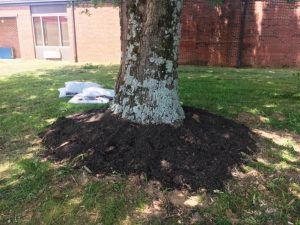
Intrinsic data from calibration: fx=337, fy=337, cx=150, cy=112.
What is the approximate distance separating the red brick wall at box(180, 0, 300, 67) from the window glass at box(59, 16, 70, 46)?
6.88 metres

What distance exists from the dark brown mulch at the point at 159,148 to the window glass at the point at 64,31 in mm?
13956

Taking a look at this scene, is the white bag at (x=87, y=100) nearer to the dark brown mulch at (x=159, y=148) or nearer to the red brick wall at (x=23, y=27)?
the dark brown mulch at (x=159, y=148)

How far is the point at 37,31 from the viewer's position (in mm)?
18281

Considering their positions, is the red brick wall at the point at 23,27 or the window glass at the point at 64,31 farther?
the red brick wall at the point at 23,27

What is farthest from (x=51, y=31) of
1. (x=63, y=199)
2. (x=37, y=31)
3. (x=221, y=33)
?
(x=63, y=199)

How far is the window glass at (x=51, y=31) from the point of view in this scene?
17.7m

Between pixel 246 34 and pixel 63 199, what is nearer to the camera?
pixel 63 199

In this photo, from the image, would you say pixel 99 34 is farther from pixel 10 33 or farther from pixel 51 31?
pixel 10 33

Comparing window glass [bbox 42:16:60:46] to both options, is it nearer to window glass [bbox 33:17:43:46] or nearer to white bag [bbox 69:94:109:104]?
window glass [bbox 33:17:43:46]

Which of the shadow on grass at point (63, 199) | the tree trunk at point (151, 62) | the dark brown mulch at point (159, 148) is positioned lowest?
the shadow on grass at point (63, 199)

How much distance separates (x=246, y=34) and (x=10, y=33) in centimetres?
1388

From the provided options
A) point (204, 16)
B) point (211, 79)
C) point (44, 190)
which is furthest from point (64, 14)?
point (44, 190)

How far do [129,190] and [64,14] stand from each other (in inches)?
610

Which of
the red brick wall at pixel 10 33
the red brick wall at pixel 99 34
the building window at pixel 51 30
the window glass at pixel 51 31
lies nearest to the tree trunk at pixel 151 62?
the red brick wall at pixel 99 34
